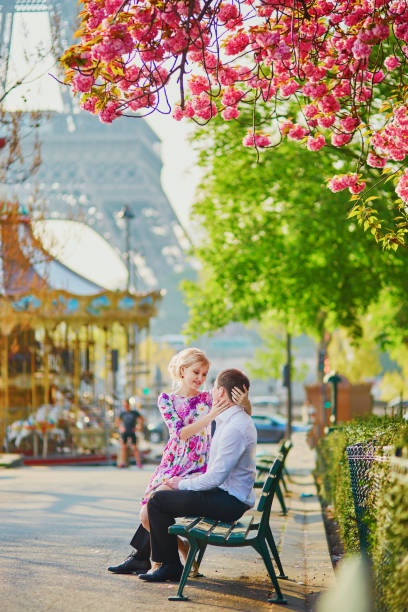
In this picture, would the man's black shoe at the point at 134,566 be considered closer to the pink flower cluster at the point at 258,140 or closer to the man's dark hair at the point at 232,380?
the man's dark hair at the point at 232,380

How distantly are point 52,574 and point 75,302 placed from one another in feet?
58.4

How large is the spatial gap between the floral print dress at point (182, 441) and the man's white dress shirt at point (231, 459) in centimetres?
47

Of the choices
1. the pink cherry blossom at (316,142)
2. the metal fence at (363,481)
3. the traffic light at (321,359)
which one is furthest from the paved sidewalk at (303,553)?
the traffic light at (321,359)

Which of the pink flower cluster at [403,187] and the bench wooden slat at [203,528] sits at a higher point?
the pink flower cluster at [403,187]

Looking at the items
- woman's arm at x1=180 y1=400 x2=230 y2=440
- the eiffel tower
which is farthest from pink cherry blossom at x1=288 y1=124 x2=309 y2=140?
the eiffel tower

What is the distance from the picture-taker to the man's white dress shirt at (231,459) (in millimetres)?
6707

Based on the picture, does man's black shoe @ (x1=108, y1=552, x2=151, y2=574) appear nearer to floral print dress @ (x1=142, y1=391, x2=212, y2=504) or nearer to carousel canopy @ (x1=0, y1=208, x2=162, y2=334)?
floral print dress @ (x1=142, y1=391, x2=212, y2=504)

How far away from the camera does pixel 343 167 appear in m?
17.1

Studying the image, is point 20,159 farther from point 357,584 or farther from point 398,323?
point 398,323

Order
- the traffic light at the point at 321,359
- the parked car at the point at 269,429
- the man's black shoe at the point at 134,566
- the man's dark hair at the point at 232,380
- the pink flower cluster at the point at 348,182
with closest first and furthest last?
the man's dark hair at the point at 232,380 < the man's black shoe at the point at 134,566 < the pink flower cluster at the point at 348,182 < the traffic light at the point at 321,359 < the parked car at the point at 269,429

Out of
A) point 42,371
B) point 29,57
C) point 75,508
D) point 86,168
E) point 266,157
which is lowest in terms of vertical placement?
point 75,508

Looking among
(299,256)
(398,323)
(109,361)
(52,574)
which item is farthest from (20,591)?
(398,323)

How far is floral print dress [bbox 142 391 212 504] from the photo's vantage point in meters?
7.38

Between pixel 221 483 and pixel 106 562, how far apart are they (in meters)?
1.84
